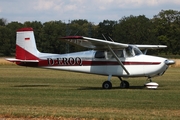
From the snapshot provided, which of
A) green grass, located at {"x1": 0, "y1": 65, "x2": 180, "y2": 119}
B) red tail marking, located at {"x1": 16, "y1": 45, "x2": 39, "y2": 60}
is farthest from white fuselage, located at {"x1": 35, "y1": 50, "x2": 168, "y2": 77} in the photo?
green grass, located at {"x1": 0, "y1": 65, "x2": 180, "y2": 119}

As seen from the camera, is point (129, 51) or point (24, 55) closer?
point (129, 51)

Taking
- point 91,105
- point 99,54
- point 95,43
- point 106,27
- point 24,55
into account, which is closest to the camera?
point 91,105

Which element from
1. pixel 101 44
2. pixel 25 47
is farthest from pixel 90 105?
pixel 25 47

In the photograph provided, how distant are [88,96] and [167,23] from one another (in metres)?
82.3

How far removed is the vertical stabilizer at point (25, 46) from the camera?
74.3 feet

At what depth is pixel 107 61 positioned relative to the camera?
20.9 m

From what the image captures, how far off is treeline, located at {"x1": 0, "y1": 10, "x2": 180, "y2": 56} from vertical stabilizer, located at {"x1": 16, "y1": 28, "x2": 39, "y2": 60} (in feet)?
165

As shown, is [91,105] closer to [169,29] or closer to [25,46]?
[25,46]

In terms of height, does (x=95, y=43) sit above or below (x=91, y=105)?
above

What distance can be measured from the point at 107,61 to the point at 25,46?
4.34 metres

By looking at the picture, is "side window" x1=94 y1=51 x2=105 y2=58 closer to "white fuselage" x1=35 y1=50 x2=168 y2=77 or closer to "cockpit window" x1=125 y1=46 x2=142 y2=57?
"white fuselage" x1=35 y1=50 x2=168 y2=77

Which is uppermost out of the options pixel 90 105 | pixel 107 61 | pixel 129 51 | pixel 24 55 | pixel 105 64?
pixel 129 51

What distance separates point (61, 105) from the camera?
14.5m

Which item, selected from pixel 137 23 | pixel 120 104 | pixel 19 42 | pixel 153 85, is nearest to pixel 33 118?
pixel 120 104
